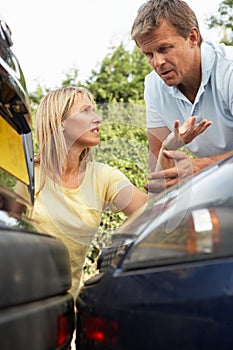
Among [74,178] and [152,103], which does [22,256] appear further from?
[152,103]

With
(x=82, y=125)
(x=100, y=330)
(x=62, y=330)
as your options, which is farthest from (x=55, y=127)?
(x=100, y=330)

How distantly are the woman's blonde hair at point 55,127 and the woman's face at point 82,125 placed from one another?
0.07 feet

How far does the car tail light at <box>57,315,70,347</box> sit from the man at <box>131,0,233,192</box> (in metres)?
1.64

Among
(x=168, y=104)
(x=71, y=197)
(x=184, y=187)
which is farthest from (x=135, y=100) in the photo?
(x=184, y=187)

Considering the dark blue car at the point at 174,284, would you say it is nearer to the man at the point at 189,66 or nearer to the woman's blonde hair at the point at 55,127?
the woman's blonde hair at the point at 55,127

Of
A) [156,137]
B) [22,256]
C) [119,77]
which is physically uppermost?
Answer: [22,256]

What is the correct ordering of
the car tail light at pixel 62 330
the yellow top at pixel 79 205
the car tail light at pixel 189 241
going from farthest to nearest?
1. the yellow top at pixel 79 205
2. the car tail light at pixel 62 330
3. the car tail light at pixel 189 241

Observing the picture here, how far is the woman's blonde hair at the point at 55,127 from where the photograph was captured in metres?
3.22

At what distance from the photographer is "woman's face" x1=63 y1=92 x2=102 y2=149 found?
3.14 metres

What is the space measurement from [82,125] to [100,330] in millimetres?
1732

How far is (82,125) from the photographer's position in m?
3.24

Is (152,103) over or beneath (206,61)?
beneath

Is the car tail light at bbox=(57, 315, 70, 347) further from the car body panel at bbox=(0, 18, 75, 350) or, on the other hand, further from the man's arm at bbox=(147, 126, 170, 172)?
the man's arm at bbox=(147, 126, 170, 172)

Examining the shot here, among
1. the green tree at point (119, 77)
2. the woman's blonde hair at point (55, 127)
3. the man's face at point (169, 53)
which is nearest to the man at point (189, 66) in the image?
the man's face at point (169, 53)
